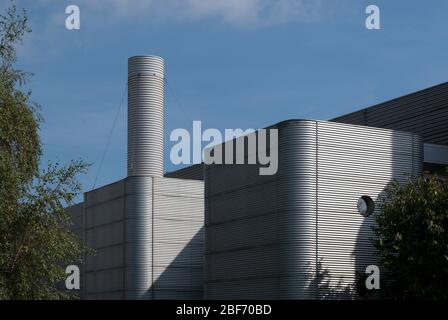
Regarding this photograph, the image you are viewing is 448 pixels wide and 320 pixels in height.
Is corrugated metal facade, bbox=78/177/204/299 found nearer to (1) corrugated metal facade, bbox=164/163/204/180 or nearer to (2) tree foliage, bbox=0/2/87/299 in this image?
(1) corrugated metal facade, bbox=164/163/204/180

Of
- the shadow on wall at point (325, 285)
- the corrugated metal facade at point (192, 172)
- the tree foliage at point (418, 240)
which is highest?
the corrugated metal facade at point (192, 172)

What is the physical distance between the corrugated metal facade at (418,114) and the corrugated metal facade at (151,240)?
12065 millimetres

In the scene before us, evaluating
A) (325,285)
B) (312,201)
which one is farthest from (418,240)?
(312,201)

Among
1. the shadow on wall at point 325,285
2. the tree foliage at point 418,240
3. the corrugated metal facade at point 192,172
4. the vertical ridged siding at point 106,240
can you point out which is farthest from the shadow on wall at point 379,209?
the corrugated metal facade at point 192,172

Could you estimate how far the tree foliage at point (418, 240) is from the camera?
34094mm

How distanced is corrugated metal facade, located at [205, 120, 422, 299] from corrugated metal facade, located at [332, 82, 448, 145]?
26.6 feet

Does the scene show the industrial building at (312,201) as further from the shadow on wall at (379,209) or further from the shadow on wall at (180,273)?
the shadow on wall at (180,273)

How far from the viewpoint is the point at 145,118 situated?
56.8 metres

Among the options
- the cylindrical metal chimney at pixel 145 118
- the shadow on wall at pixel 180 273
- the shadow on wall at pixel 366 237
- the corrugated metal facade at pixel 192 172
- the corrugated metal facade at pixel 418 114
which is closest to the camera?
the shadow on wall at pixel 366 237

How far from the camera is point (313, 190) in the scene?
38812 millimetres

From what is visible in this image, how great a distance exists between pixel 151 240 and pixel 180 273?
289 centimetres
